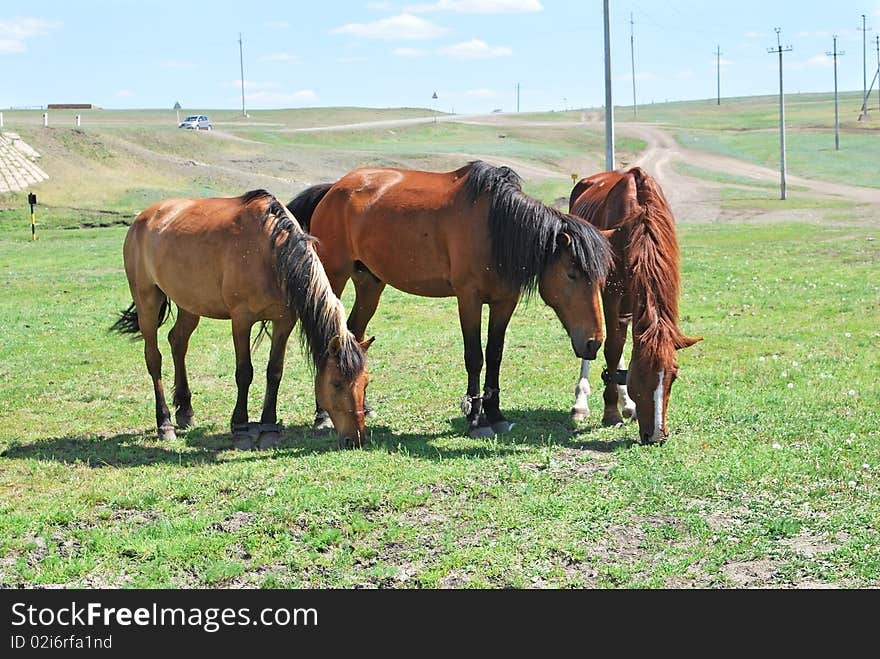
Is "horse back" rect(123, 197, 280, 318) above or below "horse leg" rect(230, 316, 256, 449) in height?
above

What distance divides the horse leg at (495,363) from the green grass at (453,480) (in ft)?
0.84

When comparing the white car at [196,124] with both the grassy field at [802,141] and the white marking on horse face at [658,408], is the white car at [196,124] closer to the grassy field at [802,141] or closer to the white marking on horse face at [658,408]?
the grassy field at [802,141]

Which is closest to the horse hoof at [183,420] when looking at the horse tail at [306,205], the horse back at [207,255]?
the horse back at [207,255]

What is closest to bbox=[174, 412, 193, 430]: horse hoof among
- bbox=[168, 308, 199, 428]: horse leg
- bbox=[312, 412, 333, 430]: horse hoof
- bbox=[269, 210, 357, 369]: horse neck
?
bbox=[168, 308, 199, 428]: horse leg

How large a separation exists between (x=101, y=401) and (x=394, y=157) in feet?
153

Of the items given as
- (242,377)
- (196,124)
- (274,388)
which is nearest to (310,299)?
(274,388)

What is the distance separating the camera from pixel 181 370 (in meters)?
10.2

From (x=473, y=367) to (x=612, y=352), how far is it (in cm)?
139

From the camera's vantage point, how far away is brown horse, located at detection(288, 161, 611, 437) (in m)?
8.72

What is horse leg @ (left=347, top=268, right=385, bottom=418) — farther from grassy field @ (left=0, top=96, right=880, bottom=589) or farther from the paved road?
the paved road

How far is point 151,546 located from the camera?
609 cm

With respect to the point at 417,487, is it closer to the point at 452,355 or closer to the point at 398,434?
the point at 398,434

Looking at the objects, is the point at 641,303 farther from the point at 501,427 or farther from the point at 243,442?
the point at 243,442

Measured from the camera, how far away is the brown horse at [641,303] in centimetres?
813
